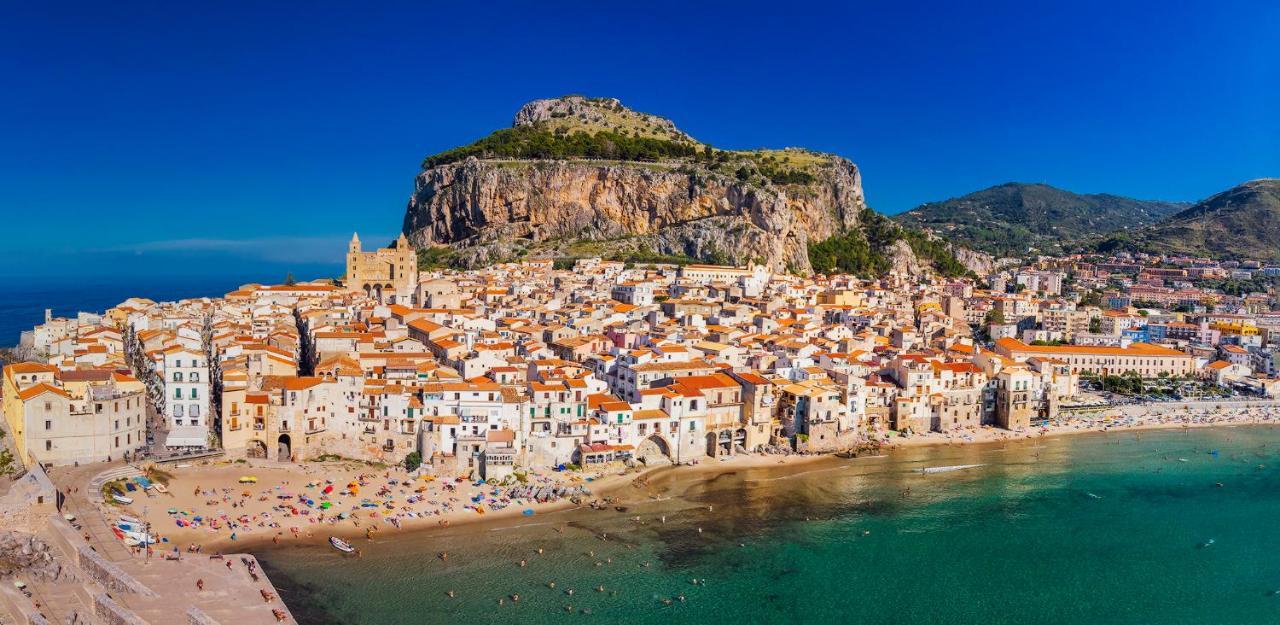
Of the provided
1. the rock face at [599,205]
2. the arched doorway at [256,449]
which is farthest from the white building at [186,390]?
the rock face at [599,205]

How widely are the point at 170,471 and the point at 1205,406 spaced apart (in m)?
52.5

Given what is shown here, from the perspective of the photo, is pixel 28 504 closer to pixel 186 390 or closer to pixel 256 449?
pixel 256 449

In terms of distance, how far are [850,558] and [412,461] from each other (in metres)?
15.2

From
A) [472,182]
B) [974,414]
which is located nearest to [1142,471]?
[974,414]

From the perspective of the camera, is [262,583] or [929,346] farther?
[929,346]

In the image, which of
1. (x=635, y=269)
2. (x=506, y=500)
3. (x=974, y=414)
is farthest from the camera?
(x=635, y=269)

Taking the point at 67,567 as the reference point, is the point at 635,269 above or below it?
above

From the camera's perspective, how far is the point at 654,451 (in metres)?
34.0

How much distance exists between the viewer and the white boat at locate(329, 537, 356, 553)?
25.2 metres

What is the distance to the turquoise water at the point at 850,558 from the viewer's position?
23266 millimetres

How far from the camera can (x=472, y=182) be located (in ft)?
310

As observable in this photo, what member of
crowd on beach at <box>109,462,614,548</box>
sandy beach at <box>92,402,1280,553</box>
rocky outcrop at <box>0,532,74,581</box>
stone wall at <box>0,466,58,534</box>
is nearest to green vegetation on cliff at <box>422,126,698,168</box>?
sandy beach at <box>92,402,1280,553</box>

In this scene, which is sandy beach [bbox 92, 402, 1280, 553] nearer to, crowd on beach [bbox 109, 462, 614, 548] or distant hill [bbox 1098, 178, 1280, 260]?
crowd on beach [bbox 109, 462, 614, 548]

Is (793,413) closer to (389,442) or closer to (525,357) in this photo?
(525,357)
